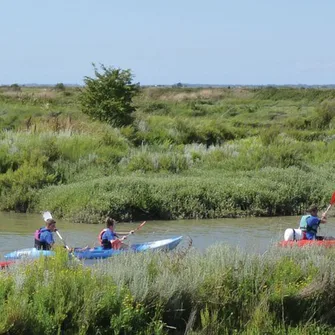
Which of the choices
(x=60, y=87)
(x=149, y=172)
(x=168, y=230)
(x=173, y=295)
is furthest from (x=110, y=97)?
(x=60, y=87)

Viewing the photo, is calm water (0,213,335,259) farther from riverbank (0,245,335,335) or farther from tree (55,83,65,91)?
tree (55,83,65,91)

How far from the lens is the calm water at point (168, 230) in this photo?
61.8 feet

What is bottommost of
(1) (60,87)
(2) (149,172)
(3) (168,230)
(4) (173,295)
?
(3) (168,230)

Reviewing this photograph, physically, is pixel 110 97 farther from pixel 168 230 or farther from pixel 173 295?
pixel 173 295

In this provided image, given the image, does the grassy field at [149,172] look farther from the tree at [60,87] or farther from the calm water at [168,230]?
the tree at [60,87]

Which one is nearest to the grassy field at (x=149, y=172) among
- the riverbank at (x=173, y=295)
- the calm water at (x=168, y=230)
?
the calm water at (x=168, y=230)

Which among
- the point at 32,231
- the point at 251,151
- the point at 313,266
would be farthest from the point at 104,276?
the point at 251,151

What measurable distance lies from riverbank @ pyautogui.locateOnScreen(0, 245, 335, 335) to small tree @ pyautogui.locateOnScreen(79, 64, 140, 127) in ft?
83.0

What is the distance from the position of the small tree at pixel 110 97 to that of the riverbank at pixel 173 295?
25295 millimetres

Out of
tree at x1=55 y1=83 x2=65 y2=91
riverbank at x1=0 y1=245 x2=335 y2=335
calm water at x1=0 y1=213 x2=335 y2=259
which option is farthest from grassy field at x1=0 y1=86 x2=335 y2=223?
tree at x1=55 y1=83 x2=65 y2=91

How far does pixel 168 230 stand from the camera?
20469 millimetres

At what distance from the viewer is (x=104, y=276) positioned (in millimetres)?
9188

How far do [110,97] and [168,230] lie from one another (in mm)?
16947

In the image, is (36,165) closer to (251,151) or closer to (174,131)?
(251,151)
